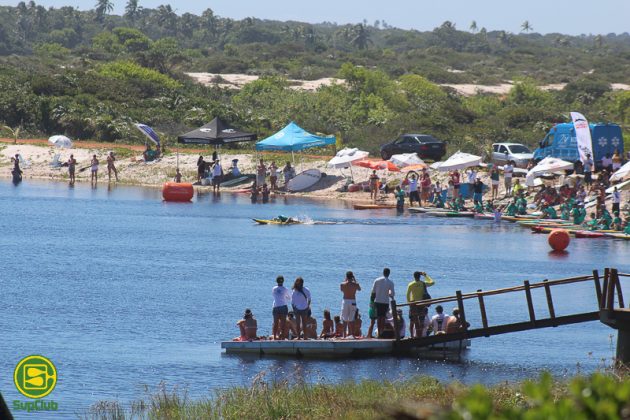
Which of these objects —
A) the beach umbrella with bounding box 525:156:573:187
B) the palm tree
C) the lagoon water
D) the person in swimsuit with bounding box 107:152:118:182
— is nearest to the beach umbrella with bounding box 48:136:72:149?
the person in swimsuit with bounding box 107:152:118:182

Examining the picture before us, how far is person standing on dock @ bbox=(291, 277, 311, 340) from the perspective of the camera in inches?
974

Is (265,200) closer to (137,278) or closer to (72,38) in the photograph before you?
(137,278)

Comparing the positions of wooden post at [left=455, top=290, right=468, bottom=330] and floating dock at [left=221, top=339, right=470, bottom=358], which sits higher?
wooden post at [left=455, top=290, right=468, bottom=330]

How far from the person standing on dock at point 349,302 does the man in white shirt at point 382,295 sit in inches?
16.8

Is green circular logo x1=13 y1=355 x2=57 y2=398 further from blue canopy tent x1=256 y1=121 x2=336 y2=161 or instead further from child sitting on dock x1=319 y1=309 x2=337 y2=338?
blue canopy tent x1=256 y1=121 x2=336 y2=161

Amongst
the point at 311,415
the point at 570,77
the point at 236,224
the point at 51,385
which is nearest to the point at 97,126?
the point at 236,224

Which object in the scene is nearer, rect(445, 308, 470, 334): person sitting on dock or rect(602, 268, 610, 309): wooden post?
rect(602, 268, 610, 309): wooden post

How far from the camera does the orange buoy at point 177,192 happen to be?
58.8 meters

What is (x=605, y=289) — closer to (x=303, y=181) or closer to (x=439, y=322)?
(x=439, y=322)

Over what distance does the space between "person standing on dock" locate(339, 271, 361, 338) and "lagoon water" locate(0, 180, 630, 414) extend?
143 cm

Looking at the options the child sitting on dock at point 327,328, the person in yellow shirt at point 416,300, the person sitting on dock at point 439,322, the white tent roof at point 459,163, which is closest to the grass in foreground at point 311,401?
the person in yellow shirt at point 416,300

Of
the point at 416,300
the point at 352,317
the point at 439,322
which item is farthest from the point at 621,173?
the point at 352,317

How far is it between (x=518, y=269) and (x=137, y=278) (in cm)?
1218

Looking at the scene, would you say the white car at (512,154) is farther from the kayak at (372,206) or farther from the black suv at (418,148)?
the kayak at (372,206)
